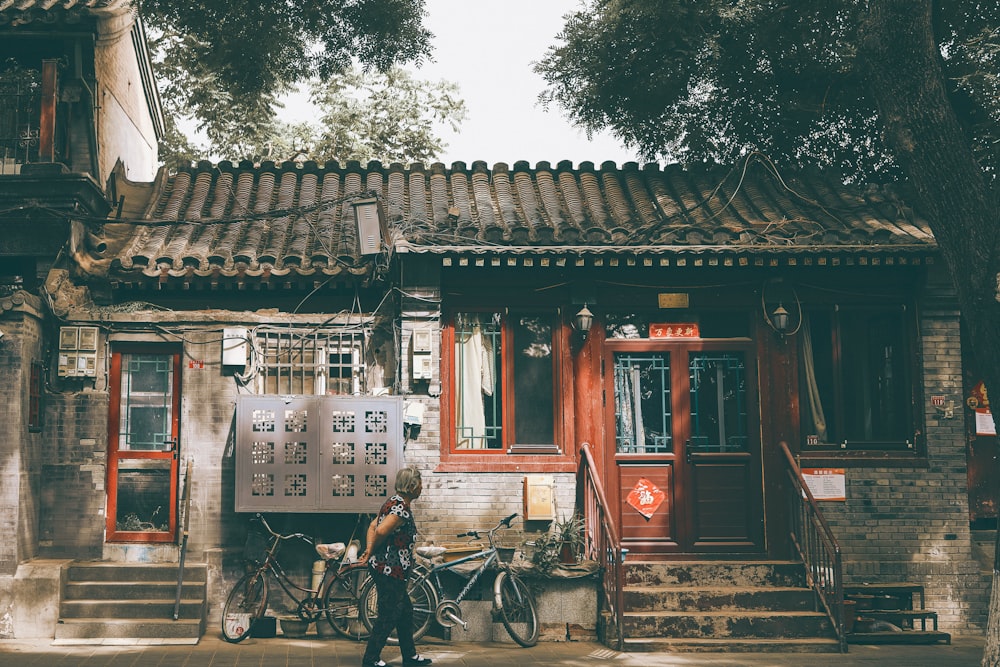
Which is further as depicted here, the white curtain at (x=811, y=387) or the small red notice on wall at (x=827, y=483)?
the white curtain at (x=811, y=387)

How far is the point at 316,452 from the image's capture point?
35.1ft

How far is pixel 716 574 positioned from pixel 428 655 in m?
3.41

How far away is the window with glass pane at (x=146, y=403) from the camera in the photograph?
1114cm

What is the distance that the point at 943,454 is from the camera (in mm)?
11617

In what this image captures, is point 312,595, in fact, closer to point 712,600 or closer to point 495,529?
point 495,529

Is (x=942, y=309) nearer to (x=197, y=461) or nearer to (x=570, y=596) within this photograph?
(x=570, y=596)

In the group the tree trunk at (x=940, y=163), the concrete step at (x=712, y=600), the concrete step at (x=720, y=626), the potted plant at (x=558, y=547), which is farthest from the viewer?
the concrete step at (x=712, y=600)

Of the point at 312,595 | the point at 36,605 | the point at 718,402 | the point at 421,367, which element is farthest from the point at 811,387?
the point at 36,605

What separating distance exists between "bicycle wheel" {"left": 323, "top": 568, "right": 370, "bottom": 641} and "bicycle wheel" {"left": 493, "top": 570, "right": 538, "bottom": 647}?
4.50 feet

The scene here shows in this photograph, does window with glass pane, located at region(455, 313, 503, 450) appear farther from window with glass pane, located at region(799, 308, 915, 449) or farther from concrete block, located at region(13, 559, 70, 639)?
concrete block, located at region(13, 559, 70, 639)

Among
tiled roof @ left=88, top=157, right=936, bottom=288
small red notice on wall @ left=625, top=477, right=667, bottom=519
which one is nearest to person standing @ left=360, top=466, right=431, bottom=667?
tiled roof @ left=88, top=157, right=936, bottom=288

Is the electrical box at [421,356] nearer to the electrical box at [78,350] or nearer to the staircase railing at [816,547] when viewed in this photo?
the electrical box at [78,350]

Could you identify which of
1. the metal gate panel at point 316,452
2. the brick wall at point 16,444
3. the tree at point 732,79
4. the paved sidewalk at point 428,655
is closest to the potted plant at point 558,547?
the paved sidewalk at point 428,655

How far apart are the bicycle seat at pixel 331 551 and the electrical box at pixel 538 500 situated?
210cm
